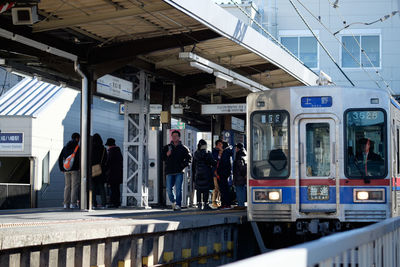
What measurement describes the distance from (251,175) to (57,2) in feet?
14.3

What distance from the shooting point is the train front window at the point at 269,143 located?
505 inches

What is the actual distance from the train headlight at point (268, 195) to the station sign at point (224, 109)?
9.60 meters

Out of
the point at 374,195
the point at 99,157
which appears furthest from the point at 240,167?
the point at 374,195

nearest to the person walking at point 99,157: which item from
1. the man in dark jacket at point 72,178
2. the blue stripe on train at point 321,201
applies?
the man in dark jacket at point 72,178

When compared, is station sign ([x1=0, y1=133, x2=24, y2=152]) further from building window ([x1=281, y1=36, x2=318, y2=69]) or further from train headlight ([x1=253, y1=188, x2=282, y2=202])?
building window ([x1=281, y1=36, x2=318, y2=69])

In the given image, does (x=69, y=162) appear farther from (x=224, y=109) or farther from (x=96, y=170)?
(x=224, y=109)

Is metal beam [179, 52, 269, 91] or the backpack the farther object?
the backpack

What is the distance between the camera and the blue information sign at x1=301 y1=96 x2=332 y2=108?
12844 millimetres

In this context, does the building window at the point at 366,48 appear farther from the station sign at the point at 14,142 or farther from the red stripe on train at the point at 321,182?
the red stripe on train at the point at 321,182

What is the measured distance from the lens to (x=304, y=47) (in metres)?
44.6

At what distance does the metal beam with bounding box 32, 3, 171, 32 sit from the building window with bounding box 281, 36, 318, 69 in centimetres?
3170

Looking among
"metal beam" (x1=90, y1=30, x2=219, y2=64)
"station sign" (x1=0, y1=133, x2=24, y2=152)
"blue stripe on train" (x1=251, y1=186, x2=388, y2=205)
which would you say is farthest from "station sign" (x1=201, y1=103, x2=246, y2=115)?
"blue stripe on train" (x1=251, y1=186, x2=388, y2=205)

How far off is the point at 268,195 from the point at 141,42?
16.0 feet

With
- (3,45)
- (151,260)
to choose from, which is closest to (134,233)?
(151,260)
